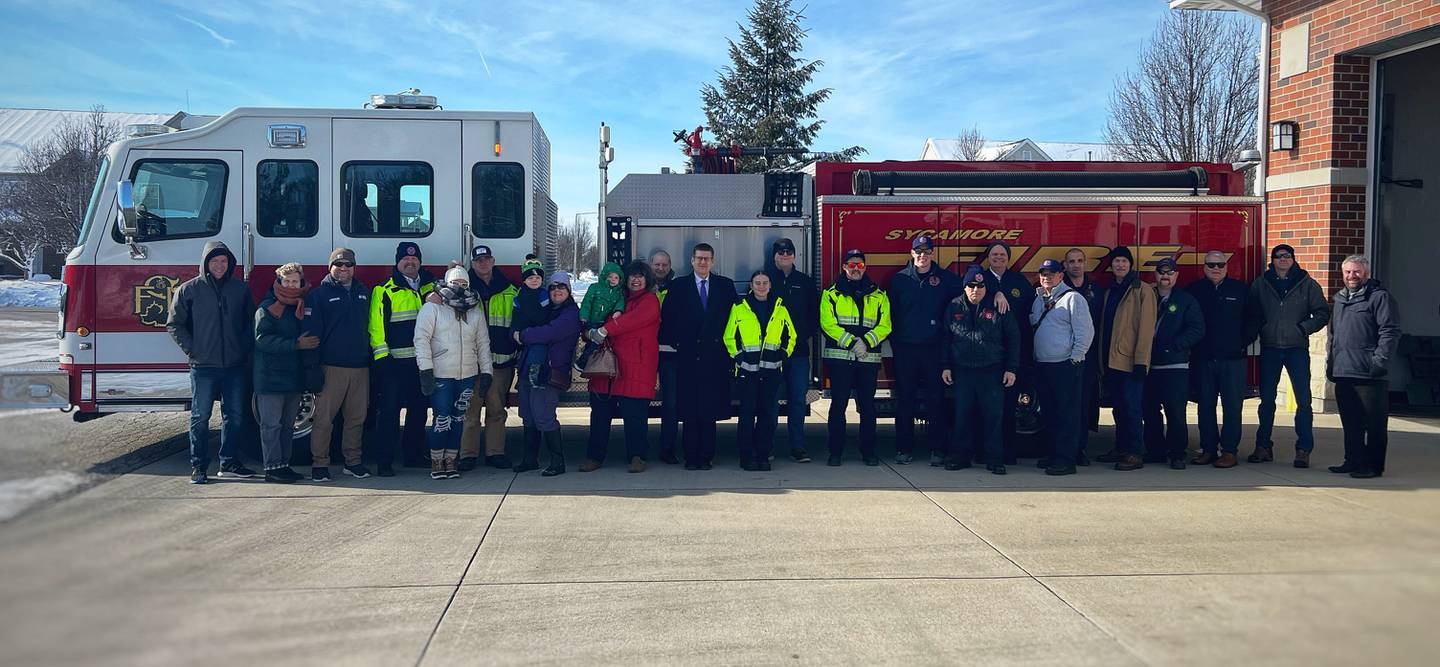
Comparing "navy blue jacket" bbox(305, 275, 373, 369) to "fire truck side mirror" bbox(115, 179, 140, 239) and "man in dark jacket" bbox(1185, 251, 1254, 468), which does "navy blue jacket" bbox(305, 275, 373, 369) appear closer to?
"fire truck side mirror" bbox(115, 179, 140, 239)

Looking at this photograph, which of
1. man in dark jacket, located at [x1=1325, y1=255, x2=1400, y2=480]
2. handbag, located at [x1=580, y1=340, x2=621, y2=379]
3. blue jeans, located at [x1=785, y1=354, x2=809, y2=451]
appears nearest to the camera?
man in dark jacket, located at [x1=1325, y1=255, x2=1400, y2=480]

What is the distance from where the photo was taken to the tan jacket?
8.00 metres

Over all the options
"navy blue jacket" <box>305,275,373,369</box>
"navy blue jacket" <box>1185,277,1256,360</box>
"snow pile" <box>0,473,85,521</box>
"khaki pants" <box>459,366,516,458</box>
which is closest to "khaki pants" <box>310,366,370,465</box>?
"navy blue jacket" <box>305,275,373,369</box>

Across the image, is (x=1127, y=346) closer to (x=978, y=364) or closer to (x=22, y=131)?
(x=978, y=364)

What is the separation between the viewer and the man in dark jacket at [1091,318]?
816 cm

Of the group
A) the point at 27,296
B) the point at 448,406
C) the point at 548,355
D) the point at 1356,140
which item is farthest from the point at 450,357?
the point at 27,296

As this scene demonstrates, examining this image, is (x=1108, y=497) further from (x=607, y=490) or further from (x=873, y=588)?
(x=607, y=490)

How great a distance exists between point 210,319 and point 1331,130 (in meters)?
12.0

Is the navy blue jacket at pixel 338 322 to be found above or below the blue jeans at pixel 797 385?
above

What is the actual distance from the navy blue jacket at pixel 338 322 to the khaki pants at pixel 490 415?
41.6 inches

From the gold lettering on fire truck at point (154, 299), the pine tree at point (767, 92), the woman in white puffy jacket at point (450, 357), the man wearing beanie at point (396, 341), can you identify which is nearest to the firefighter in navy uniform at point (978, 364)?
the woman in white puffy jacket at point (450, 357)

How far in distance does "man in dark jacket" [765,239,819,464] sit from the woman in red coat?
3.64ft

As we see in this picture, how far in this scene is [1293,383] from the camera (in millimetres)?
8125

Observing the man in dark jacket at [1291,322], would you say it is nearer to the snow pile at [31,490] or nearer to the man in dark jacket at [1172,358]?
the man in dark jacket at [1172,358]
